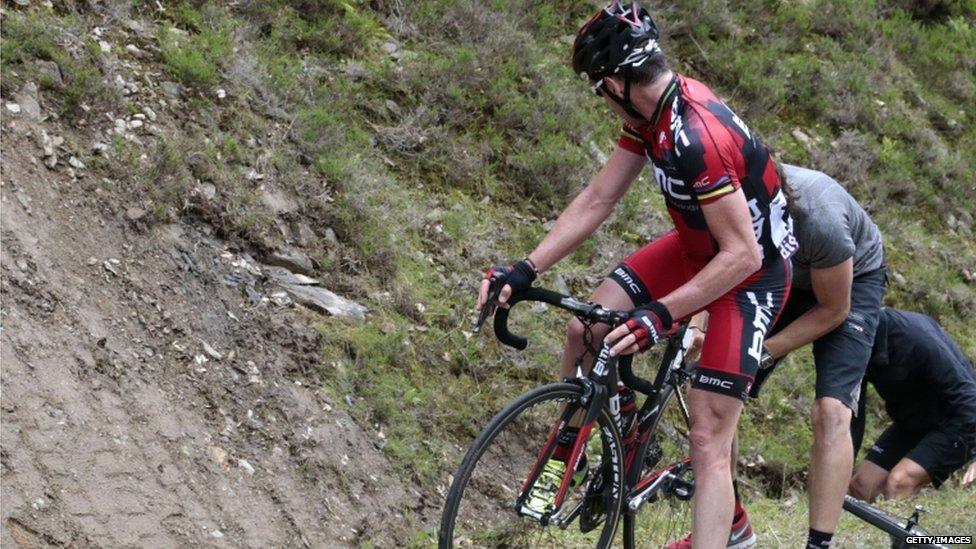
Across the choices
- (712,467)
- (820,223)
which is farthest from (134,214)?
(820,223)

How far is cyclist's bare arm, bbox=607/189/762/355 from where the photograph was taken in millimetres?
4305

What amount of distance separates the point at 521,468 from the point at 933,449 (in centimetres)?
269

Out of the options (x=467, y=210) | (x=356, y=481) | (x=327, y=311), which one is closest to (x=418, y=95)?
(x=467, y=210)

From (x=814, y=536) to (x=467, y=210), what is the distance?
3.77 meters

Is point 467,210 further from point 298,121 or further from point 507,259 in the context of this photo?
point 298,121

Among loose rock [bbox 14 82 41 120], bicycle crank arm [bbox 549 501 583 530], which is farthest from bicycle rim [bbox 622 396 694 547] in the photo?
loose rock [bbox 14 82 41 120]

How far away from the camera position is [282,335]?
6.20 meters

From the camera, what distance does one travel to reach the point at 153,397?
5.31m

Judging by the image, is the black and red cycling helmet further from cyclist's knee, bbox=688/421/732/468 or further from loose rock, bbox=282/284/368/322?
loose rock, bbox=282/284/368/322

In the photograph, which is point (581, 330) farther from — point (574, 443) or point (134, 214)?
point (134, 214)

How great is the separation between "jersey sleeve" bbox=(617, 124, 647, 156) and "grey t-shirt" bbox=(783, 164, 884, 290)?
0.76 metres
